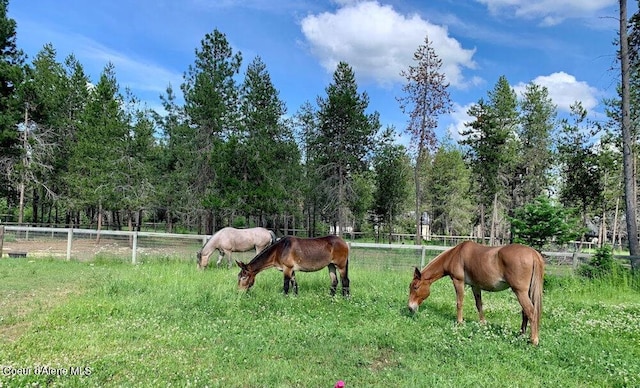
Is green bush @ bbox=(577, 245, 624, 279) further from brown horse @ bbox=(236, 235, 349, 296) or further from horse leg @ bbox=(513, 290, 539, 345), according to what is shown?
brown horse @ bbox=(236, 235, 349, 296)

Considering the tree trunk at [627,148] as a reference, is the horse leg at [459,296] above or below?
below

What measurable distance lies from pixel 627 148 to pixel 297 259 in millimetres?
11102

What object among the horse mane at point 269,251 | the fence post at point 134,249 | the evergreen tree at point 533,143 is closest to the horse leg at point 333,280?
the horse mane at point 269,251

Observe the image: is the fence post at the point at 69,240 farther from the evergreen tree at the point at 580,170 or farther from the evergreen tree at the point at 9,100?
the evergreen tree at the point at 580,170

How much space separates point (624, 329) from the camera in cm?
584

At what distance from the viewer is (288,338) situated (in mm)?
5152

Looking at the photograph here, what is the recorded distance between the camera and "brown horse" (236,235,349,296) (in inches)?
306

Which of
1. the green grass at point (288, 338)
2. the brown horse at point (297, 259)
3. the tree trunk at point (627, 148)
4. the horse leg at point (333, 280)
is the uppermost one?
the tree trunk at point (627, 148)

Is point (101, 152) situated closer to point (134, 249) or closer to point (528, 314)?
point (134, 249)

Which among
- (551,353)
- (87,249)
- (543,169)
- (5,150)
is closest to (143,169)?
(5,150)

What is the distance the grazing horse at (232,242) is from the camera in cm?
1200

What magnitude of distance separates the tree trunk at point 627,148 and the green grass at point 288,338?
159 inches

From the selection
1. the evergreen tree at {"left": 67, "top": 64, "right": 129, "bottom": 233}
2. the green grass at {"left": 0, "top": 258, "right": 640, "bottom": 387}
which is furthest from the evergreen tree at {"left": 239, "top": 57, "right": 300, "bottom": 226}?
the green grass at {"left": 0, "top": 258, "right": 640, "bottom": 387}

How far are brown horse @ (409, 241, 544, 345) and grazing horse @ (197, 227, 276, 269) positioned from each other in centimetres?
718
